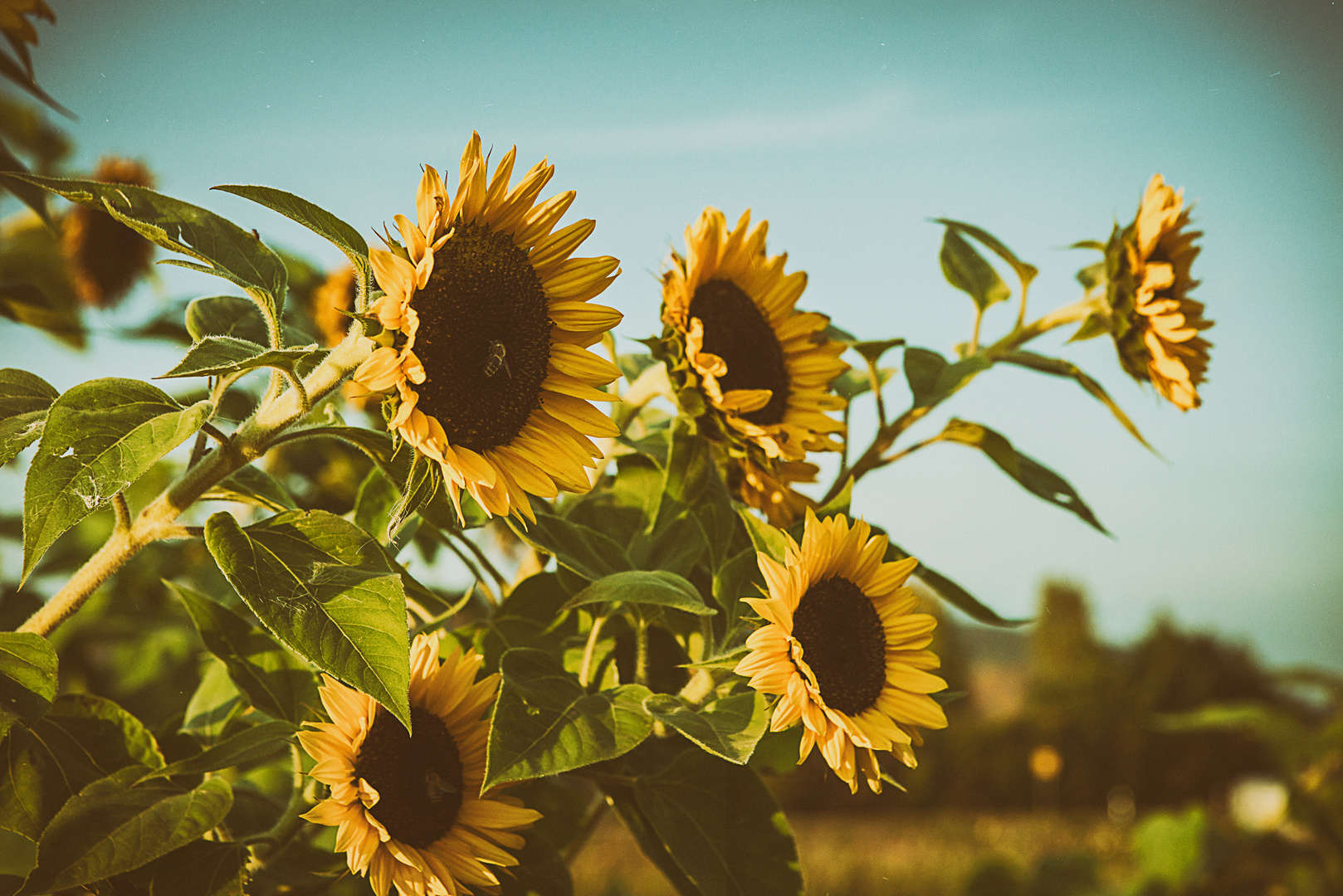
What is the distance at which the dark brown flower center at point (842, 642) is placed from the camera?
300mm

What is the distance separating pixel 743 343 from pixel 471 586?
6.0 inches

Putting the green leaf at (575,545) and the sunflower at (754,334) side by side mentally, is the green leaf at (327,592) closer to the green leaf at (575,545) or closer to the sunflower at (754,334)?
the green leaf at (575,545)

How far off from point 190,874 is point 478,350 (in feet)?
0.58

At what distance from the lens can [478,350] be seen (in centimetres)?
27

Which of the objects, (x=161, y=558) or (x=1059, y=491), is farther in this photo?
(x=161, y=558)

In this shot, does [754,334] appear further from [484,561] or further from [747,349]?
[484,561]

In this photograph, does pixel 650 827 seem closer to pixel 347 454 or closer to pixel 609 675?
pixel 609 675

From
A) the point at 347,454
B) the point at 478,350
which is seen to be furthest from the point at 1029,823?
the point at 478,350

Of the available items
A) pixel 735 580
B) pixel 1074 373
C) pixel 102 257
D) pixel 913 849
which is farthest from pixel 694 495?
pixel 913 849

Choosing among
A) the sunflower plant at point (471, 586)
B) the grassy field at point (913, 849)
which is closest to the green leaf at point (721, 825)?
the sunflower plant at point (471, 586)

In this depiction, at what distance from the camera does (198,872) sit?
10.9 inches

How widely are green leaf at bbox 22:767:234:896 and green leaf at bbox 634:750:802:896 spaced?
0.45ft

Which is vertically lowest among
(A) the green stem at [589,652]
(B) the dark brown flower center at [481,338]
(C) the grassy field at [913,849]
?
(C) the grassy field at [913,849]

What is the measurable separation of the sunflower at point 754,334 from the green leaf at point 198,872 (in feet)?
0.73
